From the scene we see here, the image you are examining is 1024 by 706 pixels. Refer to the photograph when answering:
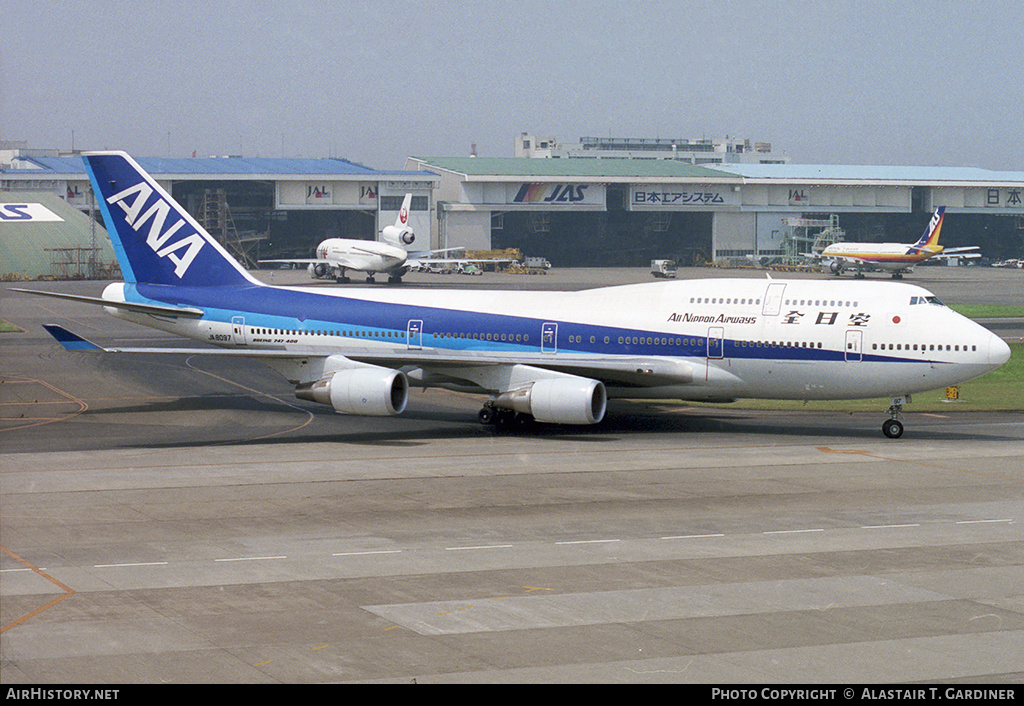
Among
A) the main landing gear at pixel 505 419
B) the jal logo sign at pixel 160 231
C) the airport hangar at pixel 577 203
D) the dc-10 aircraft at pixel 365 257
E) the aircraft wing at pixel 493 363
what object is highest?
the airport hangar at pixel 577 203

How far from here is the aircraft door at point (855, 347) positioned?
1542 inches

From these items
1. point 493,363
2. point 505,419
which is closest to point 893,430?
point 505,419

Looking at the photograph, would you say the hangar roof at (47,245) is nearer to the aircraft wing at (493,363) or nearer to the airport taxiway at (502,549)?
the airport taxiway at (502,549)

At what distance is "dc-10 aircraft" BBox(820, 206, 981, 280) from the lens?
13400 centimetres

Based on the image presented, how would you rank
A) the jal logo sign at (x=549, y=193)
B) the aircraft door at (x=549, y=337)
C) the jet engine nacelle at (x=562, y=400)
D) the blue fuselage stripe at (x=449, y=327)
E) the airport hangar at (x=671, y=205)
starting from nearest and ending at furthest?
1. the jet engine nacelle at (x=562, y=400)
2. the blue fuselage stripe at (x=449, y=327)
3. the aircraft door at (x=549, y=337)
4. the airport hangar at (x=671, y=205)
5. the jal logo sign at (x=549, y=193)

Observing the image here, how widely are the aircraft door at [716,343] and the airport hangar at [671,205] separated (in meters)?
122

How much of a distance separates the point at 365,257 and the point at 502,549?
97217 millimetres

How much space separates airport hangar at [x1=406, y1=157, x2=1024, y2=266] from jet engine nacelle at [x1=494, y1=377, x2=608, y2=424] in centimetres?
12263

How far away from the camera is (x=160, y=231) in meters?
46.6

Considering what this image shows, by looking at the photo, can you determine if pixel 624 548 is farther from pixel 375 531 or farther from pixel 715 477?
pixel 715 477

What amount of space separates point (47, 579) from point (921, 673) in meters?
15.1

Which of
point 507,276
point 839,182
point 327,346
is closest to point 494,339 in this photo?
point 327,346

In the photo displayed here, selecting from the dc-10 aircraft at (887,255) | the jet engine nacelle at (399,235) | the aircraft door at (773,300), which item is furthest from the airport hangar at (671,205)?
the aircraft door at (773,300)
